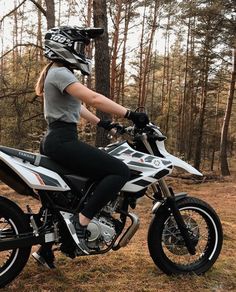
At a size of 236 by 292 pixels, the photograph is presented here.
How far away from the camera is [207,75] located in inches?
1026

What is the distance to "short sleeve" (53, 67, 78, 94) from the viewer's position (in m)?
3.21

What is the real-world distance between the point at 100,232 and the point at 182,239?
2.98ft

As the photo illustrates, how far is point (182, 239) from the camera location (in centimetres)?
394

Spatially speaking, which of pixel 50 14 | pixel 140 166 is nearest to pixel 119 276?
pixel 140 166

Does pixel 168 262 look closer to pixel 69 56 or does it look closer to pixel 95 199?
pixel 95 199

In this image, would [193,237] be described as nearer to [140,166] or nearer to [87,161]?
[140,166]

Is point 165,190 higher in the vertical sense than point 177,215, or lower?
higher

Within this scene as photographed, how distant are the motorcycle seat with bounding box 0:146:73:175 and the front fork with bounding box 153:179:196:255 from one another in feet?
3.12

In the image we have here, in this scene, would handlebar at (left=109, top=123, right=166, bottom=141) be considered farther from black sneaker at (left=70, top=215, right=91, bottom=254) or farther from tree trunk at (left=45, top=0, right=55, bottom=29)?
tree trunk at (left=45, top=0, right=55, bottom=29)

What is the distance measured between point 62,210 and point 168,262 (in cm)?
120

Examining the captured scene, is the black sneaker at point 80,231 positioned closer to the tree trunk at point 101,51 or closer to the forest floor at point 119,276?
the forest floor at point 119,276

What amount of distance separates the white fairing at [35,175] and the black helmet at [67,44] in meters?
0.88

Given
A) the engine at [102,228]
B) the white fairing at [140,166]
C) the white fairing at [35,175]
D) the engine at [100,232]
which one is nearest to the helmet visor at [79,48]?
the white fairing at [140,166]

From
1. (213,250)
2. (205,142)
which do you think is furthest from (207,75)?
(213,250)
